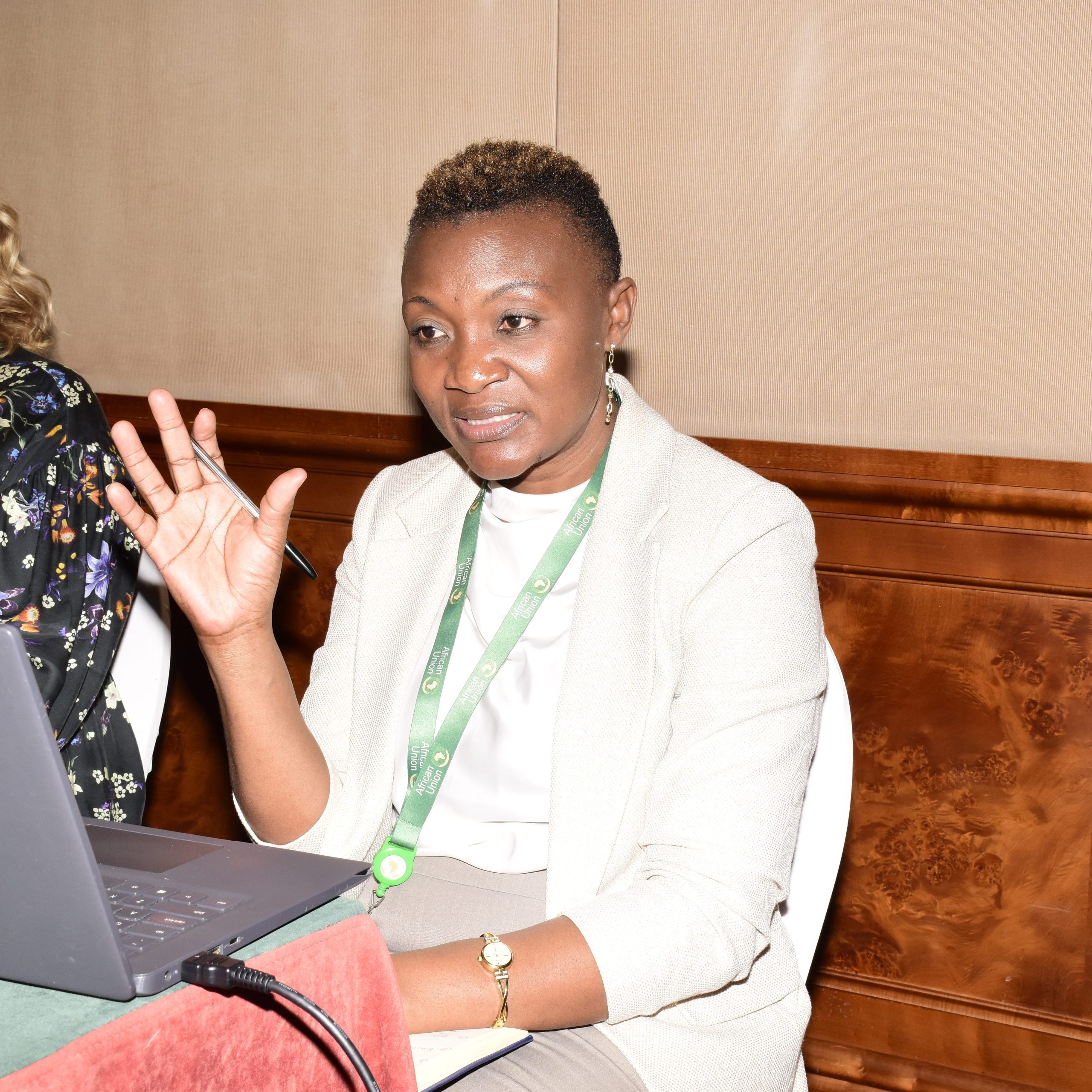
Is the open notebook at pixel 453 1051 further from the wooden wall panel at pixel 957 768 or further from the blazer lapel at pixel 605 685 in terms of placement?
the wooden wall panel at pixel 957 768

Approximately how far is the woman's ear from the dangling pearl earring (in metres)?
0.02

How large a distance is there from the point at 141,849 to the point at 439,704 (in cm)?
55

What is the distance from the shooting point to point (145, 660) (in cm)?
197

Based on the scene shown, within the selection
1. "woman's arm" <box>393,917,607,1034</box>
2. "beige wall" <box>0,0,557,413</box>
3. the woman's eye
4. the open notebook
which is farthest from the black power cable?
"beige wall" <box>0,0,557,413</box>

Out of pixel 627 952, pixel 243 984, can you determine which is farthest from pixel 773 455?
pixel 243 984

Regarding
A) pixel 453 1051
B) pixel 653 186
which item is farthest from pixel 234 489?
pixel 653 186

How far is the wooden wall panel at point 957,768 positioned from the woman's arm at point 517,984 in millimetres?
1249

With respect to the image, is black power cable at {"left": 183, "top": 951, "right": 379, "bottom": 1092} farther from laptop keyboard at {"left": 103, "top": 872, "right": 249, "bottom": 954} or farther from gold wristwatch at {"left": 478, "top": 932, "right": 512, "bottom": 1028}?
gold wristwatch at {"left": 478, "top": 932, "right": 512, "bottom": 1028}

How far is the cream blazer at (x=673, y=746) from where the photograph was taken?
1279mm

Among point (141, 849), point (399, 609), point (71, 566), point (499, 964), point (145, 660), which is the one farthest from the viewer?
point (145, 660)

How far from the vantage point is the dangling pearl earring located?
5.44ft

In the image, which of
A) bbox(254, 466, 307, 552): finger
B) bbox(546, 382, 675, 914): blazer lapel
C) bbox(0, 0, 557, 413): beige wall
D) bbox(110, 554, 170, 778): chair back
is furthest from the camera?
bbox(0, 0, 557, 413): beige wall

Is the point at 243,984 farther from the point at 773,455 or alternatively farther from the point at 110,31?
the point at 110,31

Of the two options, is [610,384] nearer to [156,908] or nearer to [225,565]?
[225,565]
